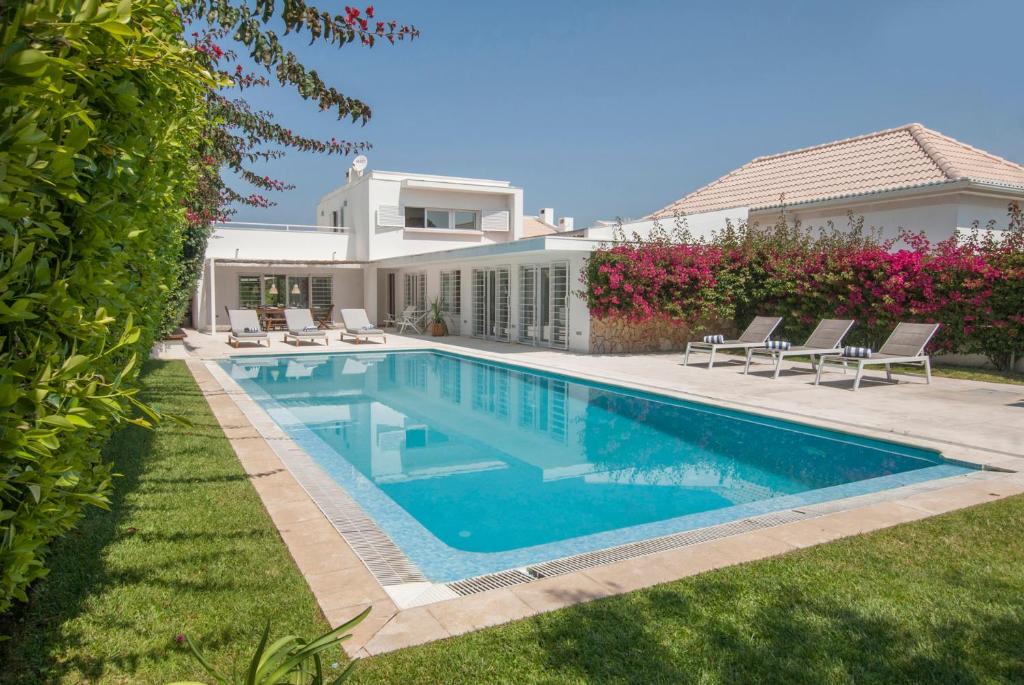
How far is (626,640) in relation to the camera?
10.9 feet

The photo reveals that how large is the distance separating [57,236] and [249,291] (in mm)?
30121

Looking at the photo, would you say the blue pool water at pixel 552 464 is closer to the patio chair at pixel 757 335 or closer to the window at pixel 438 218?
the patio chair at pixel 757 335

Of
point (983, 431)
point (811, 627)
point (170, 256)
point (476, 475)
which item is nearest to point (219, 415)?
point (170, 256)

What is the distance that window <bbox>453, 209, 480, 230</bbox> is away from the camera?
32.3 metres

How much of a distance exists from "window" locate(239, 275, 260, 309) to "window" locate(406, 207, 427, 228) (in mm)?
7442

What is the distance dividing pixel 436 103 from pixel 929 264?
47.6 feet

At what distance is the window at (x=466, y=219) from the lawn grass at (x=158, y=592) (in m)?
27.3

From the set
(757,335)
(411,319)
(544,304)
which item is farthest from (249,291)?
(757,335)

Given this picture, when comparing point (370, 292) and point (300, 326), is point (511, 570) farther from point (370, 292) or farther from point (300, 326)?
point (370, 292)

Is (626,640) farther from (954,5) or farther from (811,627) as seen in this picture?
(954,5)

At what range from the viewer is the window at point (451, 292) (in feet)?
86.9

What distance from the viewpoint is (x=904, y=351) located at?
1348cm

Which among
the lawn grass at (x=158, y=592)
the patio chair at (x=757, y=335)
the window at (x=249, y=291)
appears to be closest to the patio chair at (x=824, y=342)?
the patio chair at (x=757, y=335)

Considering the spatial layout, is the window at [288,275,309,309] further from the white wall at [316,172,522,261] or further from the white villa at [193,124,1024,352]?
the white wall at [316,172,522,261]
